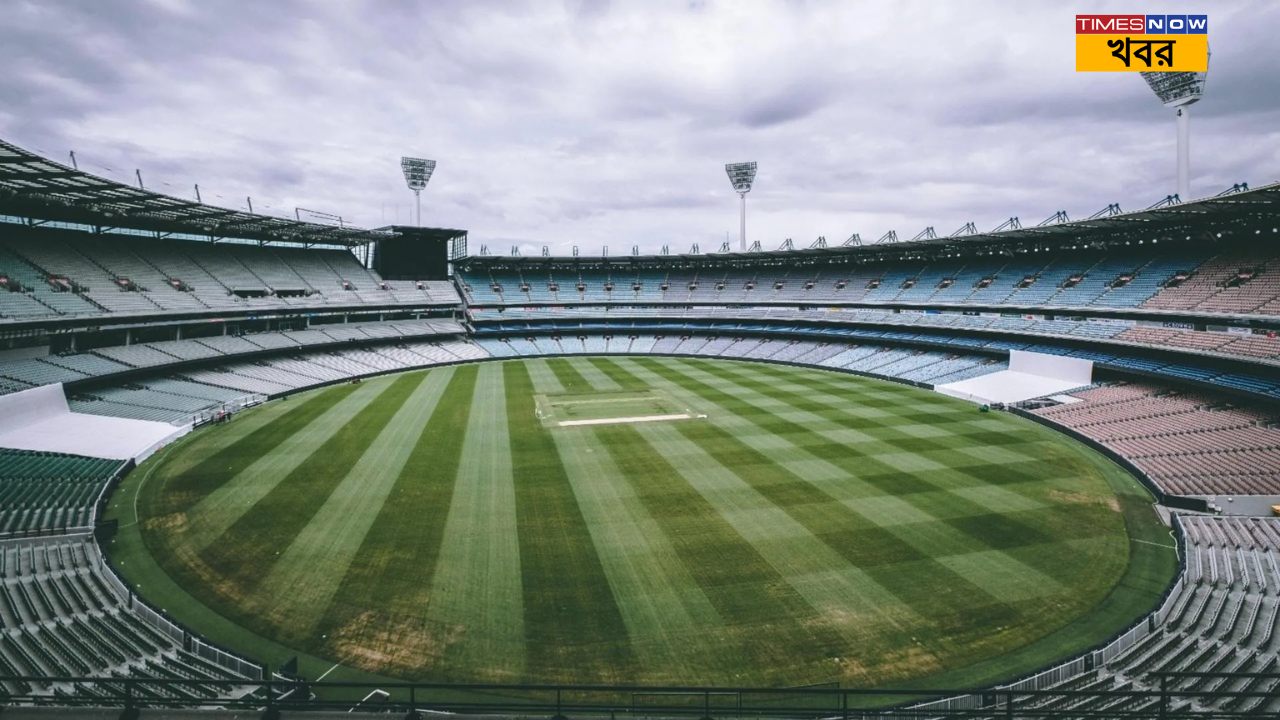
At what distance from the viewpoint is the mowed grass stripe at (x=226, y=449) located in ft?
80.7

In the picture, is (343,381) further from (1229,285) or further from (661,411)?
(1229,285)

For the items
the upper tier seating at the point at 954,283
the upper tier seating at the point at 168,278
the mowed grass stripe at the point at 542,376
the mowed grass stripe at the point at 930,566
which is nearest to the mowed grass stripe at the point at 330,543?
the mowed grass stripe at the point at 930,566

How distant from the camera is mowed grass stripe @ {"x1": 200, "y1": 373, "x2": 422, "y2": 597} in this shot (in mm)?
18000

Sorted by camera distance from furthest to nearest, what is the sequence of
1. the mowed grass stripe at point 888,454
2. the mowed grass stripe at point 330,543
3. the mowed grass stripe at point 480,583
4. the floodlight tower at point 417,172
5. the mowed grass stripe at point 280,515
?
1. the floodlight tower at point 417,172
2. the mowed grass stripe at point 888,454
3. the mowed grass stripe at point 280,515
4. the mowed grass stripe at point 330,543
5. the mowed grass stripe at point 480,583

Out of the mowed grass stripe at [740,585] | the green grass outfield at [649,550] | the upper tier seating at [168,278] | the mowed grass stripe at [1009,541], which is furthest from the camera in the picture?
the upper tier seating at [168,278]

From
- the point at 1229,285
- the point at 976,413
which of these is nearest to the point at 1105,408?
the point at 976,413

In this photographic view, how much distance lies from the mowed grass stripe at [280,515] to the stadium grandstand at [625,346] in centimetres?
207

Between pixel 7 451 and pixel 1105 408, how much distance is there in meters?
52.9

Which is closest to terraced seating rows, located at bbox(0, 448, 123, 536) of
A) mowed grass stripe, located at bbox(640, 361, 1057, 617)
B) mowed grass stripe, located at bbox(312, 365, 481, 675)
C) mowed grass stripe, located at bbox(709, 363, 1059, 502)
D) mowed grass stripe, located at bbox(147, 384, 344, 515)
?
mowed grass stripe, located at bbox(147, 384, 344, 515)

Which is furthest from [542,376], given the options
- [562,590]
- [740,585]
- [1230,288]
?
[1230,288]

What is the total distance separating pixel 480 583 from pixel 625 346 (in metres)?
55.2

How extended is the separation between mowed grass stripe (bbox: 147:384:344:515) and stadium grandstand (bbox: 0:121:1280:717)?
1733mm

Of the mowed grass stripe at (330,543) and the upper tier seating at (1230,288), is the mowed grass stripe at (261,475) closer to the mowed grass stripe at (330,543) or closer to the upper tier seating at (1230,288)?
the mowed grass stripe at (330,543)

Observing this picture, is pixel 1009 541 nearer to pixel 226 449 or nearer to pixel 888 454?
pixel 888 454
